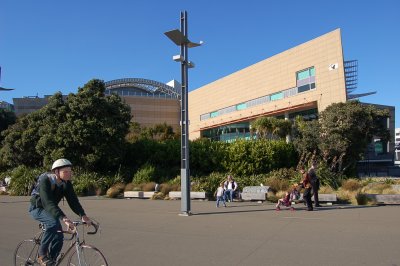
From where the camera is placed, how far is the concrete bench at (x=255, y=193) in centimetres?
1700

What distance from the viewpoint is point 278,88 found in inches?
2235

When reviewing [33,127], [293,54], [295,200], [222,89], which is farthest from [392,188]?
[222,89]

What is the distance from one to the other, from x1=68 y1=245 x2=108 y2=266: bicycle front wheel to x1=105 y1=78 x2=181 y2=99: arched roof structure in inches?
3974

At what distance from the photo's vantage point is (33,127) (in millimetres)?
26656

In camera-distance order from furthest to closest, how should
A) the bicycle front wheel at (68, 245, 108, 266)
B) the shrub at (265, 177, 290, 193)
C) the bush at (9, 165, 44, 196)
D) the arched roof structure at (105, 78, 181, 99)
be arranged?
the arched roof structure at (105, 78, 181, 99) → the bush at (9, 165, 44, 196) → the shrub at (265, 177, 290, 193) → the bicycle front wheel at (68, 245, 108, 266)

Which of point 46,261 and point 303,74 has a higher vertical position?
point 303,74

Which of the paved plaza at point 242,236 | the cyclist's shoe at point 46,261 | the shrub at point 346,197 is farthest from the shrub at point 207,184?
the cyclist's shoe at point 46,261

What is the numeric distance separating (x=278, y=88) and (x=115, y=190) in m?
39.5

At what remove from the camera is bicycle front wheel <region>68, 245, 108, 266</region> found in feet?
15.4

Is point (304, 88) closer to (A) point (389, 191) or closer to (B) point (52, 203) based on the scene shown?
(A) point (389, 191)

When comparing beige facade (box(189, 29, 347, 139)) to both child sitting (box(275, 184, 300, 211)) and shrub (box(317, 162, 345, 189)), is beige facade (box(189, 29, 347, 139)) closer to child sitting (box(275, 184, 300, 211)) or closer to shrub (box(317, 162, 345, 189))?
shrub (box(317, 162, 345, 189))

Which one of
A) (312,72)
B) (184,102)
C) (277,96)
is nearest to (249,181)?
(184,102)

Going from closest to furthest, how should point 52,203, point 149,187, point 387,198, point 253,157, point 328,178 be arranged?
point 52,203, point 387,198, point 328,178, point 149,187, point 253,157

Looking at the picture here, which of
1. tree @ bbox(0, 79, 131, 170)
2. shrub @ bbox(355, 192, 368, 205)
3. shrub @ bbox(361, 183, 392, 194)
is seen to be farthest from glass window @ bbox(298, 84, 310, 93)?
shrub @ bbox(355, 192, 368, 205)
